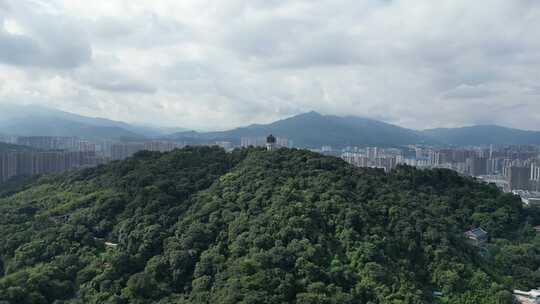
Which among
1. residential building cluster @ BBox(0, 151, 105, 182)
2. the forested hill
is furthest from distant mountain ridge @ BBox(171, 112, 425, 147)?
the forested hill

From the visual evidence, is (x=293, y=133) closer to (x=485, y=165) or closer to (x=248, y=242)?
(x=485, y=165)

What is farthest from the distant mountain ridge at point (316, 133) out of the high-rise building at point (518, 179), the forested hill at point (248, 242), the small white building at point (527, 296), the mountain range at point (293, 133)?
the small white building at point (527, 296)

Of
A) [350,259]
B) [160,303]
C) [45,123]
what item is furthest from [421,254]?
[45,123]

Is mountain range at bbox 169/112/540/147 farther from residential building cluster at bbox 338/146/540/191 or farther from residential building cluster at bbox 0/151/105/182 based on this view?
residential building cluster at bbox 0/151/105/182

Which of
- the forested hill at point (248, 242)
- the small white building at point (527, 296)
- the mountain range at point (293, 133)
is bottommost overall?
the small white building at point (527, 296)

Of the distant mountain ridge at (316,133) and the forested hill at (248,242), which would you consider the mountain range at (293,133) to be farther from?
the forested hill at (248,242)

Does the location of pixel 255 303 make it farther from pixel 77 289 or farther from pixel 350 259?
pixel 77 289

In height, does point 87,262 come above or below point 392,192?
below

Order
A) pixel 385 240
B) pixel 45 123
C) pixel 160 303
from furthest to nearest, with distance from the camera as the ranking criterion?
1. pixel 45 123
2. pixel 385 240
3. pixel 160 303
